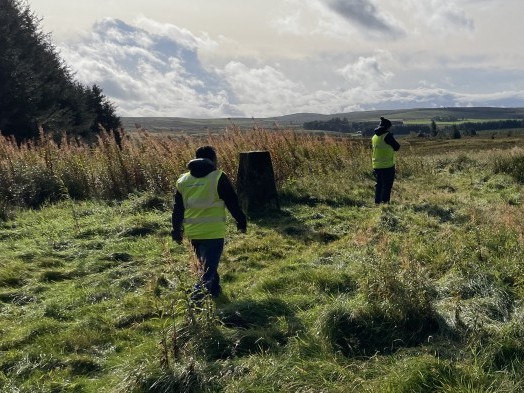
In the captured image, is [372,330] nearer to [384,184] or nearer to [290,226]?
[290,226]

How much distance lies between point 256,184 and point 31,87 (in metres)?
16.3

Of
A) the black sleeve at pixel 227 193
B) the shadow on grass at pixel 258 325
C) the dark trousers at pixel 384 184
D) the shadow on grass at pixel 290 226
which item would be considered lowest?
the shadow on grass at pixel 290 226

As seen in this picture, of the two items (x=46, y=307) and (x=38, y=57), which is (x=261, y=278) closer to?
(x=46, y=307)

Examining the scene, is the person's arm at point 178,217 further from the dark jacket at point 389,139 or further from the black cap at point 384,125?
the black cap at point 384,125

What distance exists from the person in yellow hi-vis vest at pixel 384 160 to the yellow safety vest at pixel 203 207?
6.52 m

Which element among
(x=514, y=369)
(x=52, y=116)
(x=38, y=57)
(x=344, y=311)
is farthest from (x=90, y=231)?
(x=38, y=57)

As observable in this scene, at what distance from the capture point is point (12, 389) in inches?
158

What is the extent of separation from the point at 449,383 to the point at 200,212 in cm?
334

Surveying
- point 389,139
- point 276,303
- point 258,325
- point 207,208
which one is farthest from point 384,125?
point 258,325

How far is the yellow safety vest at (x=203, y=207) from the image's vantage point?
584cm

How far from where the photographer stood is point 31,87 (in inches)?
888

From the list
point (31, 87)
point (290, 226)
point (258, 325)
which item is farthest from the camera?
point (31, 87)

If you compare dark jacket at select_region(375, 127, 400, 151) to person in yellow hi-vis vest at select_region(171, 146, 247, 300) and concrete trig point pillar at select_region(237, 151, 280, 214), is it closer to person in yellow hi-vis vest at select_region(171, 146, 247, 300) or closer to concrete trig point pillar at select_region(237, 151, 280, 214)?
concrete trig point pillar at select_region(237, 151, 280, 214)

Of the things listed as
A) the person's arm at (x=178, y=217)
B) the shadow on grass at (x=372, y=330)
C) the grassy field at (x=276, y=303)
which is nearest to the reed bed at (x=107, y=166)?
the grassy field at (x=276, y=303)
